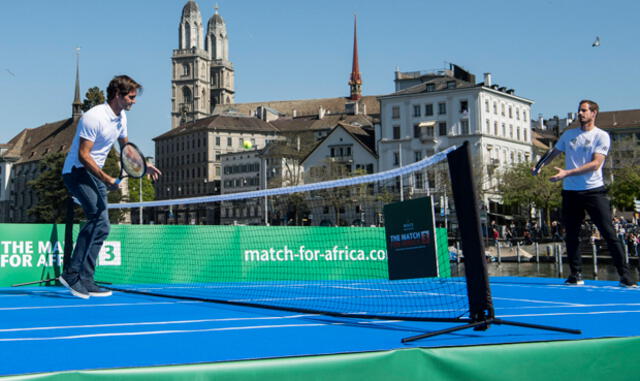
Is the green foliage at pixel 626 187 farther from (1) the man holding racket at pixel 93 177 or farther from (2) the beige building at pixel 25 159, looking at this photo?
(2) the beige building at pixel 25 159

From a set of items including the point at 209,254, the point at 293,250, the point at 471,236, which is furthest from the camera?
the point at 293,250

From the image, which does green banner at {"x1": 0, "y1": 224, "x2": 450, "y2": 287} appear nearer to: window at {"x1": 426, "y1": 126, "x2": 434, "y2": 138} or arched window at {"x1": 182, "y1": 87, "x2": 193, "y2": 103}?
window at {"x1": 426, "y1": 126, "x2": 434, "y2": 138}

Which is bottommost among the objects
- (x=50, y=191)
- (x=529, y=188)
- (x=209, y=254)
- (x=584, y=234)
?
(x=209, y=254)

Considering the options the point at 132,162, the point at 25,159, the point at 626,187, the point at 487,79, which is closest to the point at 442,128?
the point at 487,79

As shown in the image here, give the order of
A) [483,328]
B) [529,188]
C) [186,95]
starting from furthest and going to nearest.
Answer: [186,95]
[529,188]
[483,328]

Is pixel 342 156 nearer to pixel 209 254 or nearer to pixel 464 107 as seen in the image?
pixel 464 107

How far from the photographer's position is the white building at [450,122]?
86.0 m

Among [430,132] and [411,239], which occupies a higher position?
[430,132]

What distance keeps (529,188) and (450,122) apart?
1750cm

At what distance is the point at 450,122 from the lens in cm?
8725

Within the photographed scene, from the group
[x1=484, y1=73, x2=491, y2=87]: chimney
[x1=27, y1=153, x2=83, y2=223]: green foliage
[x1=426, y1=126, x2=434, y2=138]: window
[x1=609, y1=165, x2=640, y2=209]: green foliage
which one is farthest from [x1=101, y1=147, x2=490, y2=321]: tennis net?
[x1=484, y1=73, x2=491, y2=87]: chimney

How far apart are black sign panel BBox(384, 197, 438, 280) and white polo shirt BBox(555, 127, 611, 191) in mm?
2213

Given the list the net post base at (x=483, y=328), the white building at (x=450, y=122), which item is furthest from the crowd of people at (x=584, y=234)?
the net post base at (x=483, y=328)

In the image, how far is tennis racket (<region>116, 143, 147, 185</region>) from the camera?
8.62 m
